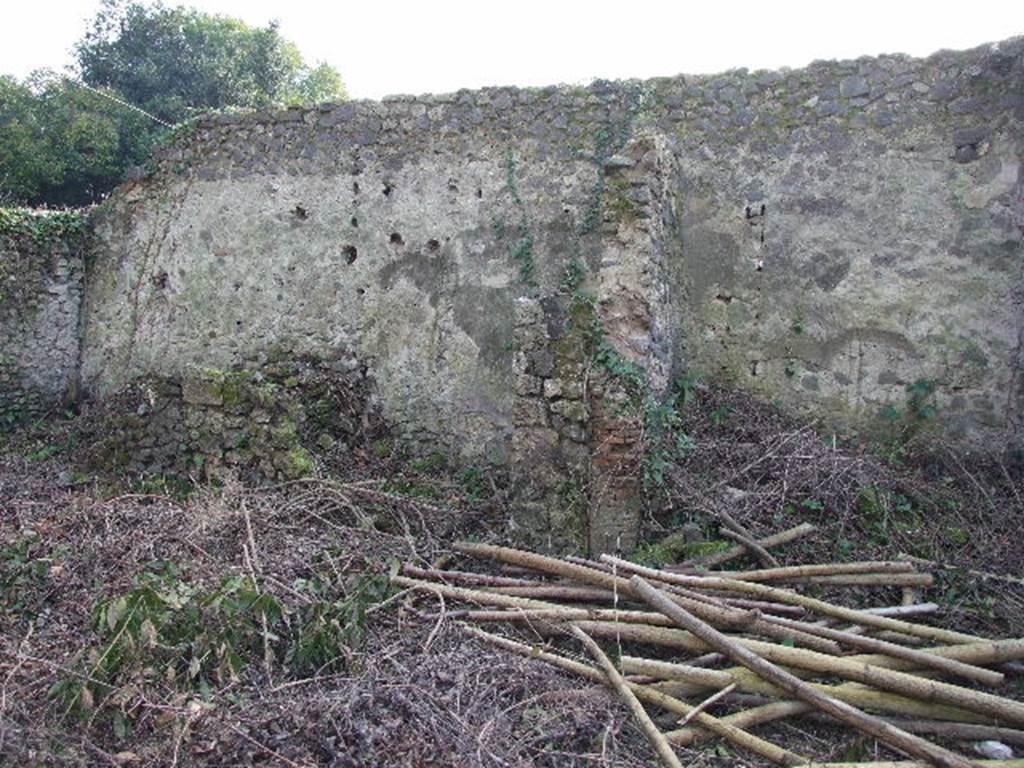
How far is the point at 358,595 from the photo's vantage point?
15.3 ft

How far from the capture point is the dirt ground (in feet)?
12.1

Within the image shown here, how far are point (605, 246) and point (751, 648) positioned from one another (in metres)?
3.06

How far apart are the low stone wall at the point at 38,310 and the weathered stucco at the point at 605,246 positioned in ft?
3.19

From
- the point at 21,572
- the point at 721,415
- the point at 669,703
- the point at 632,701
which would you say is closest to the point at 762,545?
the point at 669,703

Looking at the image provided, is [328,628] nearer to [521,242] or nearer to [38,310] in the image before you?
[521,242]

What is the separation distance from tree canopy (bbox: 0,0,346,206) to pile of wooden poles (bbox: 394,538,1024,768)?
12.8 metres

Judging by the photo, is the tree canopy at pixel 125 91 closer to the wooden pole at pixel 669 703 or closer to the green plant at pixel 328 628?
the green plant at pixel 328 628

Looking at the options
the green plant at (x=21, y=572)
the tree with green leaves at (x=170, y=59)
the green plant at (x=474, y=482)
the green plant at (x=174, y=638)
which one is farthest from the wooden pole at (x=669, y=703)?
the tree with green leaves at (x=170, y=59)

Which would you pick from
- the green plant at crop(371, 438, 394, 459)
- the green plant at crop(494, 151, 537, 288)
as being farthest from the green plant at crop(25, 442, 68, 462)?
the green plant at crop(494, 151, 537, 288)

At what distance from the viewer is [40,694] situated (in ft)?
12.9

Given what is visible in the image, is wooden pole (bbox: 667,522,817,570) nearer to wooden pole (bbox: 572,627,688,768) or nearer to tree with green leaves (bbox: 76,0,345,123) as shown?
wooden pole (bbox: 572,627,688,768)

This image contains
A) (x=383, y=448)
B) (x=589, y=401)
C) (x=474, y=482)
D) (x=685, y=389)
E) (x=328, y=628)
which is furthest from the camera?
Answer: (x=383, y=448)

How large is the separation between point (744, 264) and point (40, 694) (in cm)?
656

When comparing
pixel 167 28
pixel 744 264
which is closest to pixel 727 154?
pixel 744 264
